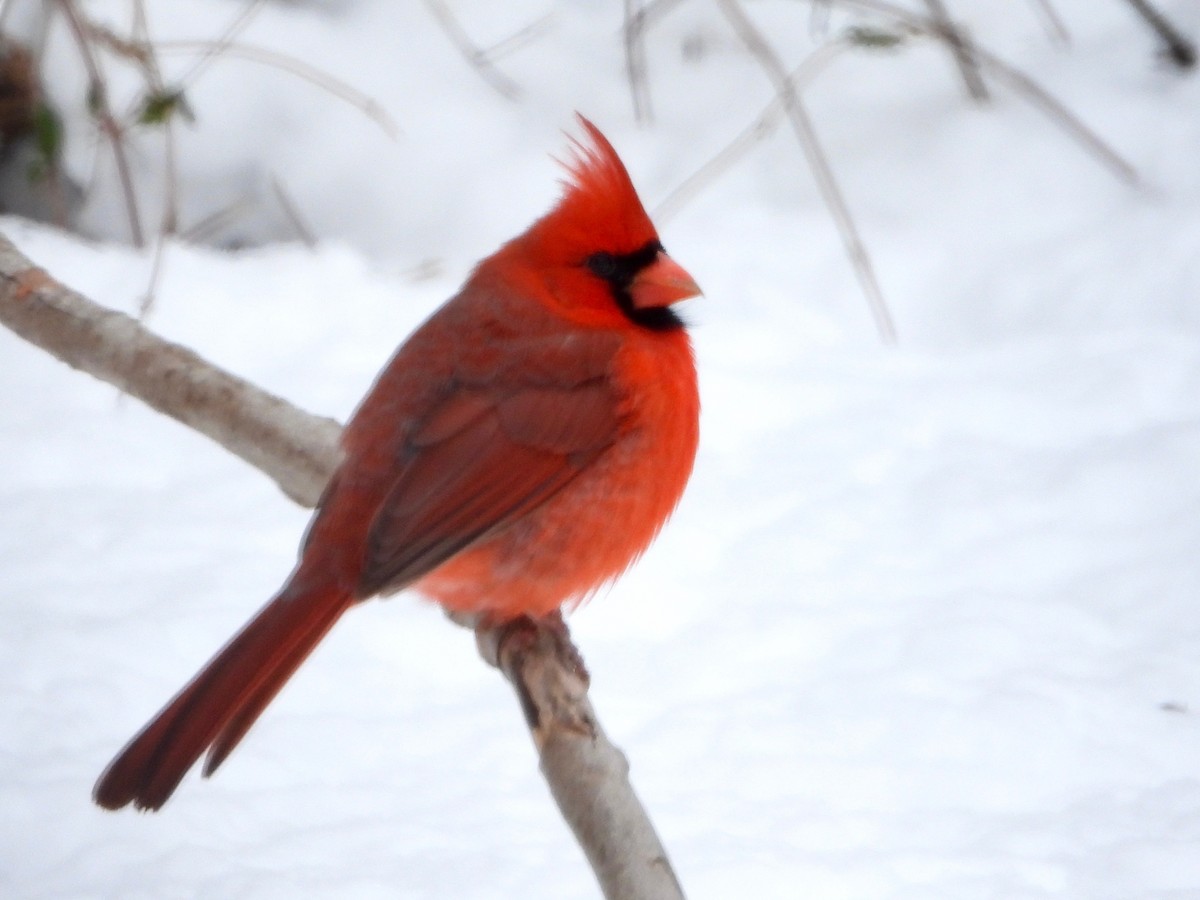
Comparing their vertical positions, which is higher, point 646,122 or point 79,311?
point 646,122

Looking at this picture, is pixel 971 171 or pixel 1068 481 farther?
pixel 971 171

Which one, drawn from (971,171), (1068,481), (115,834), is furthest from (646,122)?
(115,834)

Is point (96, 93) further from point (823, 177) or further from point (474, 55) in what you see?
point (823, 177)

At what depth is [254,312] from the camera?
398cm

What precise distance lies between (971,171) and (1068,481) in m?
1.14

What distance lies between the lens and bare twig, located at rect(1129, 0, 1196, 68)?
13.1ft

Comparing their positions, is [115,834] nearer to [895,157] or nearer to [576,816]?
[576,816]

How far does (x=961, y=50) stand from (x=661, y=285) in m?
1.98

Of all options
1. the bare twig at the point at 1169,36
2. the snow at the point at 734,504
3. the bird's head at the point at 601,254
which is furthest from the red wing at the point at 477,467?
the bare twig at the point at 1169,36

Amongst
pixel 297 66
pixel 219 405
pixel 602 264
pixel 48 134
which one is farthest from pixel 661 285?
pixel 297 66

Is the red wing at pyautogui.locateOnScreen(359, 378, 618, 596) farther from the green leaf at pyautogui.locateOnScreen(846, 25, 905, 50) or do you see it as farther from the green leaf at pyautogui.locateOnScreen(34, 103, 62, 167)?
the green leaf at pyautogui.locateOnScreen(34, 103, 62, 167)

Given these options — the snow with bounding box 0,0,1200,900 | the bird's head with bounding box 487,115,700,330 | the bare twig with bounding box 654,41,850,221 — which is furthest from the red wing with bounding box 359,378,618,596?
the bare twig with bounding box 654,41,850,221

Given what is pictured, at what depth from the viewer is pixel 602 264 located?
7.77 feet

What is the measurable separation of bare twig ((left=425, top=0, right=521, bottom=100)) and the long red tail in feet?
8.41
